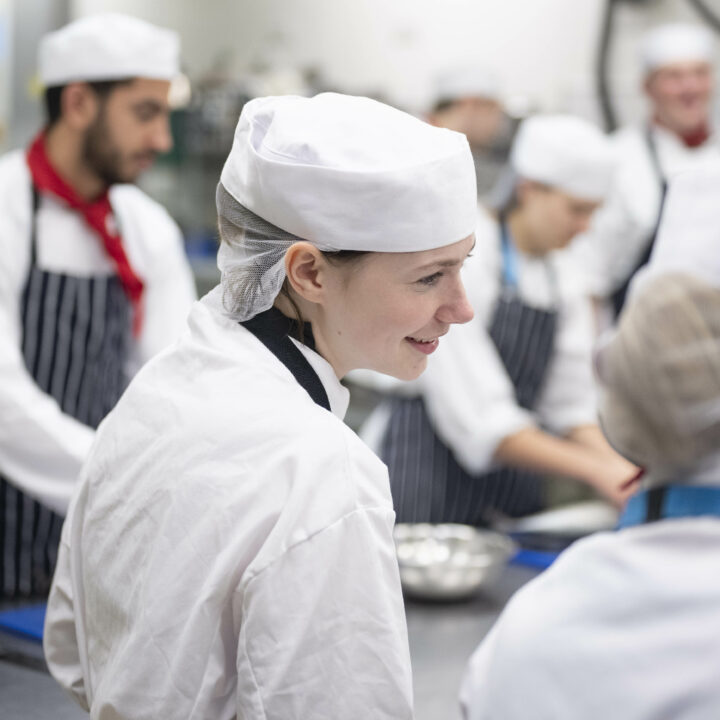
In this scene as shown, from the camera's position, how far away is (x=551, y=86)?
4.79 meters

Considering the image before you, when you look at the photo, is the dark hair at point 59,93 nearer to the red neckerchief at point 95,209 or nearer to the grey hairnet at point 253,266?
the red neckerchief at point 95,209

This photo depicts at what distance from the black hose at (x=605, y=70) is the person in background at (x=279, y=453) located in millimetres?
3642

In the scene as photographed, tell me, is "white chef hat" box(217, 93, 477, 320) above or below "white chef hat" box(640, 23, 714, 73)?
above

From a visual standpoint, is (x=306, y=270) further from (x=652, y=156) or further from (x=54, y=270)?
(x=652, y=156)

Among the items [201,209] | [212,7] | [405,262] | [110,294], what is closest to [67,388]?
[110,294]

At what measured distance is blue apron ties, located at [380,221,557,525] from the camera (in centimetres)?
265

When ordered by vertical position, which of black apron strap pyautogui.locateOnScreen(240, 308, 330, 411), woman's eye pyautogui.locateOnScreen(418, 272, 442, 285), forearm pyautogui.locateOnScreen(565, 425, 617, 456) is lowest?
forearm pyautogui.locateOnScreen(565, 425, 617, 456)

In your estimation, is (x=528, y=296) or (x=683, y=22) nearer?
(x=528, y=296)

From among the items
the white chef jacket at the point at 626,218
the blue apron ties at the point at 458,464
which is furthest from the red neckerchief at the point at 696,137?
the blue apron ties at the point at 458,464

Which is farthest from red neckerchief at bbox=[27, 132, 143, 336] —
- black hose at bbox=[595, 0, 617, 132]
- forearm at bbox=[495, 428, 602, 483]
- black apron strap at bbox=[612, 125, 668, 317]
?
black hose at bbox=[595, 0, 617, 132]

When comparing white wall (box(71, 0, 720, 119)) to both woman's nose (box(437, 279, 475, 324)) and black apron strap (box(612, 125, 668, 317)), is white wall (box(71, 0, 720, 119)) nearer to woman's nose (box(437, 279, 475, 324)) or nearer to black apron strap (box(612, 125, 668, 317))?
black apron strap (box(612, 125, 668, 317))

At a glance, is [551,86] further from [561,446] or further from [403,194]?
[403,194]

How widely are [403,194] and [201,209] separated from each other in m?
4.24

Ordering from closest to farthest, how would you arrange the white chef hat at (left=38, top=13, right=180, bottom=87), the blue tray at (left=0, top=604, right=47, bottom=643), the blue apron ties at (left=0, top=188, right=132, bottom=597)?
the blue tray at (left=0, top=604, right=47, bottom=643)
the blue apron ties at (left=0, top=188, right=132, bottom=597)
the white chef hat at (left=38, top=13, right=180, bottom=87)
